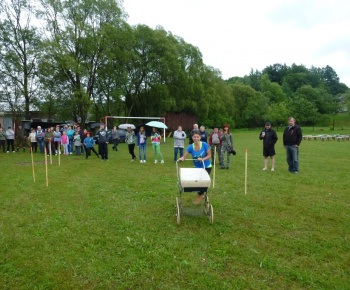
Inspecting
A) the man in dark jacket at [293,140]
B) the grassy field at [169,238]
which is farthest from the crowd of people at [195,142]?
the grassy field at [169,238]

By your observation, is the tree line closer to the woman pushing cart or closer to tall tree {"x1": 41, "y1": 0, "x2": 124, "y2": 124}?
tall tree {"x1": 41, "y1": 0, "x2": 124, "y2": 124}

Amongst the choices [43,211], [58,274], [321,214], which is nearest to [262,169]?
[321,214]

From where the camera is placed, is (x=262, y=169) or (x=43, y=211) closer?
(x=43, y=211)

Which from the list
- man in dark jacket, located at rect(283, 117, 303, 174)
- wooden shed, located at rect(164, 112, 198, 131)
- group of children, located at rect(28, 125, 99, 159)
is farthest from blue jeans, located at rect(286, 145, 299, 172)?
wooden shed, located at rect(164, 112, 198, 131)

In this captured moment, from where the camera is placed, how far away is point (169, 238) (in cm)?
457

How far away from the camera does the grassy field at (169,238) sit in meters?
3.46

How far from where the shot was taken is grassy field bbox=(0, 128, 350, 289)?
11.4 feet

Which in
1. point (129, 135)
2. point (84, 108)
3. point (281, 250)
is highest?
point (84, 108)

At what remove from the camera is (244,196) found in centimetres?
716

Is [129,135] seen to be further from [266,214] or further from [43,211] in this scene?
[266,214]

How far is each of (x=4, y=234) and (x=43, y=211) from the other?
48.3 inches

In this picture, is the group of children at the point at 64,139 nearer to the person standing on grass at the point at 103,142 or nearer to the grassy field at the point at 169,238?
the person standing on grass at the point at 103,142

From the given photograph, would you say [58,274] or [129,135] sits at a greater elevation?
[129,135]

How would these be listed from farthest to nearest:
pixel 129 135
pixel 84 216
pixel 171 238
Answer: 1. pixel 129 135
2. pixel 84 216
3. pixel 171 238
